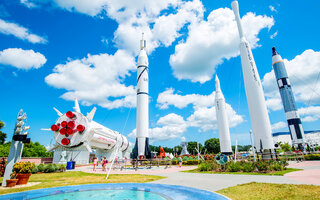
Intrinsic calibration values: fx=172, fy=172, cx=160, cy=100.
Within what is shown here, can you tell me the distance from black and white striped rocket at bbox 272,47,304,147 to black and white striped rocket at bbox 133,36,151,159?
103 feet

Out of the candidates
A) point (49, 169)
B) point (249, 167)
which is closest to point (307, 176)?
point (249, 167)

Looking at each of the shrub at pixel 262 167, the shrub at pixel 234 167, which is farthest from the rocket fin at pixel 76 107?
the shrub at pixel 262 167

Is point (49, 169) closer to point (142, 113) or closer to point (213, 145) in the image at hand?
point (142, 113)

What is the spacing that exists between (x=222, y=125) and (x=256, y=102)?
1082 cm

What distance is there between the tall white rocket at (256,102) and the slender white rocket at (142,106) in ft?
47.8

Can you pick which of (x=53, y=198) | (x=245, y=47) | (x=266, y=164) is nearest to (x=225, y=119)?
(x=245, y=47)

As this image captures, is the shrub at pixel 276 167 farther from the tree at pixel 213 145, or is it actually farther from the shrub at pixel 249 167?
the tree at pixel 213 145

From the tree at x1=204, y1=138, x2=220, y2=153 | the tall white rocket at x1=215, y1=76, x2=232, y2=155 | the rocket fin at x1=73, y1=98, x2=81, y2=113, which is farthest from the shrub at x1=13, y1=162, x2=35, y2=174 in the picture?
the tree at x1=204, y1=138, x2=220, y2=153

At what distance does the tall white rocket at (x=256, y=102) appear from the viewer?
17.5m

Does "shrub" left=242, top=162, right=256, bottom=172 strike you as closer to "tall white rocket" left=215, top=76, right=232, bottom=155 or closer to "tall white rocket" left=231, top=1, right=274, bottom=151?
"tall white rocket" left=231, top=1, right=274, bottom=151

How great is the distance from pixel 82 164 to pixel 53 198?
21.9m

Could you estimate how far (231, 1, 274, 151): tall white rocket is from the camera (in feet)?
57.5

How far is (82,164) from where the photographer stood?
26.9 meters

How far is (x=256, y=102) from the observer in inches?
727
